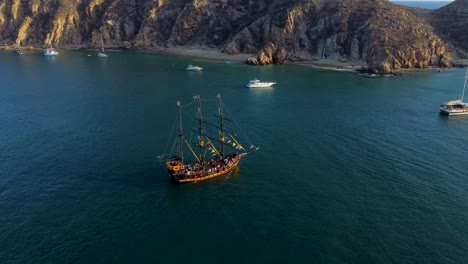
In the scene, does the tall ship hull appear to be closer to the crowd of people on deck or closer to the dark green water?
the crowd of people on deck

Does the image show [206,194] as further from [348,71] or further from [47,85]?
[348,71]

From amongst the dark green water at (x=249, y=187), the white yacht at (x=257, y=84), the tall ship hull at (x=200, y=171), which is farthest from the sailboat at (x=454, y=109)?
the tall ship hull at (x=200, y=171)

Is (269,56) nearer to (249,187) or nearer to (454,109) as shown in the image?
(454,109)

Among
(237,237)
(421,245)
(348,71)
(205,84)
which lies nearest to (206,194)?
(237,237)

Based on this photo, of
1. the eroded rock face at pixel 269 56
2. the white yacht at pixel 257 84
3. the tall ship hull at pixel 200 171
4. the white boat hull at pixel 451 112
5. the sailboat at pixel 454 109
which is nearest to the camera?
the tall ship hull at pixel 200 171

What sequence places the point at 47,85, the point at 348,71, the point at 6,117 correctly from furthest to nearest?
the point at 348,71 → the point at 47,85 → the point at 6,117

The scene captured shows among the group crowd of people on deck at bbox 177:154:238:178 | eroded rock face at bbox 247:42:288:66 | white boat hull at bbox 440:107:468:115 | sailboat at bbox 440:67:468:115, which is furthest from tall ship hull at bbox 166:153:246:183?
eroded rock face at bbox 247:42:288:66

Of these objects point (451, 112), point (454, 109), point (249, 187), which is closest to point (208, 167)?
point (249, 187)

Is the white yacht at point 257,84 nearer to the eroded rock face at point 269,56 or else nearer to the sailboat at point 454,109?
the eroded rock face at point 269,56
